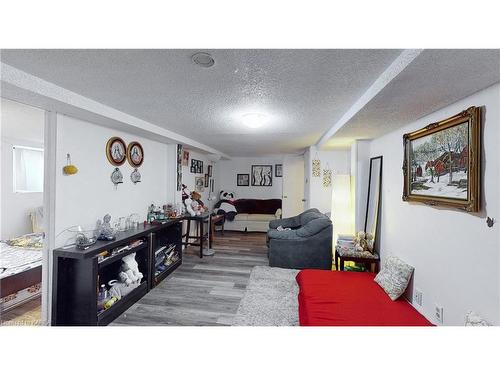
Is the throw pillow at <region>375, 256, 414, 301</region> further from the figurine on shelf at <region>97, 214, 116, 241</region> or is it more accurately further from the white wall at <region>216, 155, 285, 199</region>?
the white wall at <region>216, 155, 285, 199</region>

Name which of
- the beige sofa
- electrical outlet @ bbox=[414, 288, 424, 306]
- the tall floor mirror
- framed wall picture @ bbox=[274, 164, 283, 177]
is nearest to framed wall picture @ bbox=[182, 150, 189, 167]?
the beige sofa

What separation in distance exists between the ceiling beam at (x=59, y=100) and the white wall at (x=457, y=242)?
2926mm

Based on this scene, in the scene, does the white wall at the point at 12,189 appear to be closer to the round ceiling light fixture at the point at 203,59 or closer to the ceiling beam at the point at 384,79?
the round ceiling light fixture at the point at 203,59

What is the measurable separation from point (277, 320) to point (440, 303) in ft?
4.55

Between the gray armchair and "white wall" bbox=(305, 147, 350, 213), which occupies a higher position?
"white wall" bbox=(305, 147, 350, 213)

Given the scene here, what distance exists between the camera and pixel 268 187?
714 cm

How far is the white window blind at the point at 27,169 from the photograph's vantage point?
3971 mm

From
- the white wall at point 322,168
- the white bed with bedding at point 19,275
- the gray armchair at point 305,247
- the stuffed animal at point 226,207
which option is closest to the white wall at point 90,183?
the white bed with bedding at point 19,275

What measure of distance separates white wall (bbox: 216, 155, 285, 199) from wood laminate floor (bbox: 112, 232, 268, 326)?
276 cm

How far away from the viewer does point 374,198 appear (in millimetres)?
3057

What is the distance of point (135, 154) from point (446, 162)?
3456 millimetres

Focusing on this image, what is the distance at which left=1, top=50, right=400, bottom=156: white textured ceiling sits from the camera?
51.0 inches

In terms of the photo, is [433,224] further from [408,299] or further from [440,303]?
[408,299]

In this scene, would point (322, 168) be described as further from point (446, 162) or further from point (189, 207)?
point (446, 162)
